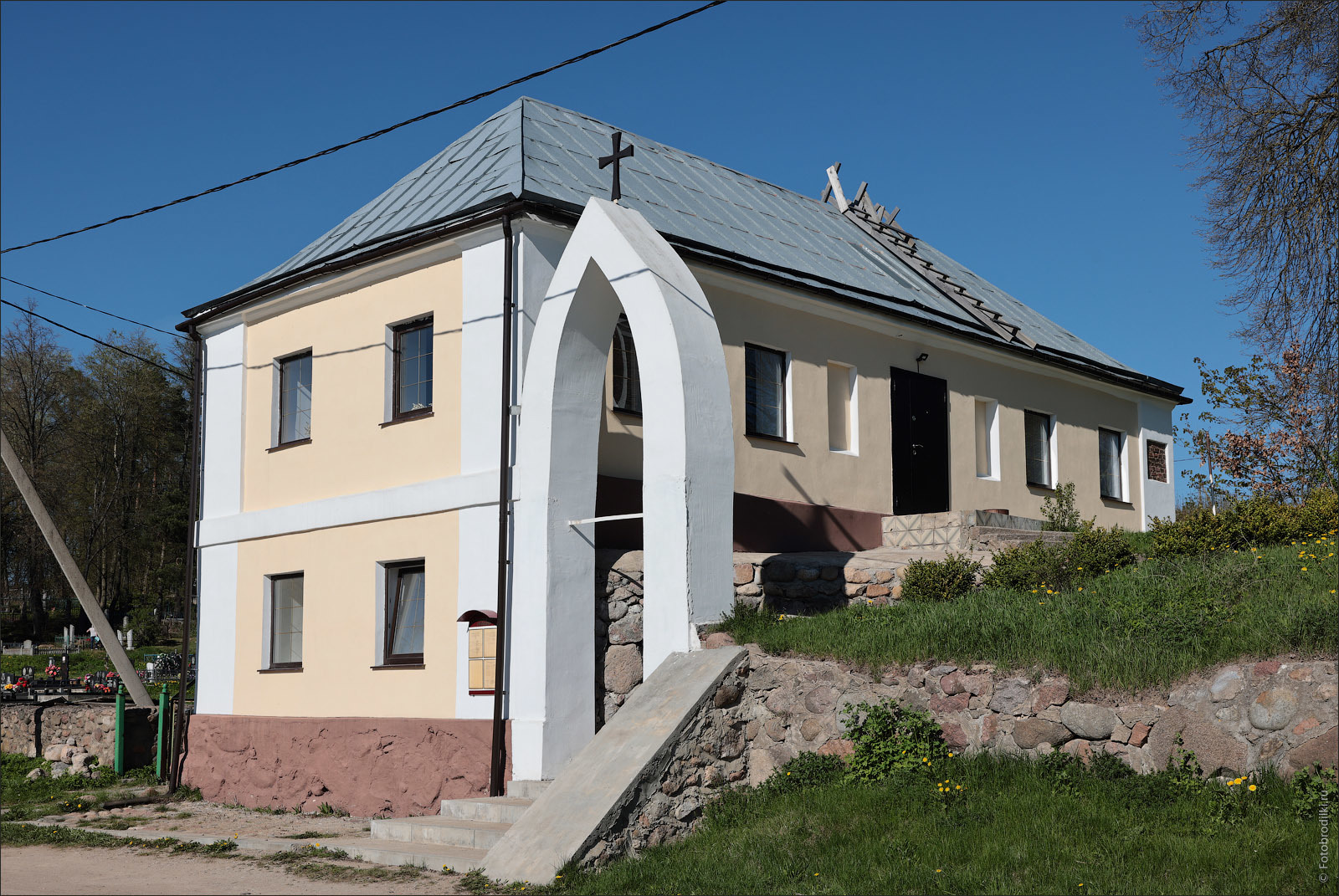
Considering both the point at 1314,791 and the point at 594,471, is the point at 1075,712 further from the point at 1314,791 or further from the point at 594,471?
the point at 594,471

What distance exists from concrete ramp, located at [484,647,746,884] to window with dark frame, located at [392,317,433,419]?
5066 millimetres

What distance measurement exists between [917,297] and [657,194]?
172 inches

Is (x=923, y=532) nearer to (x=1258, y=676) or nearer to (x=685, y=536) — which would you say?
(x=685, y=536)

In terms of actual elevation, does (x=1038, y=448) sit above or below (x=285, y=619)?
above

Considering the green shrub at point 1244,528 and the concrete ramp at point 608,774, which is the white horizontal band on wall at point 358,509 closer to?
the concrete ramp at point 608,774

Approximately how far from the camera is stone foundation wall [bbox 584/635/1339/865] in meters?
7.15

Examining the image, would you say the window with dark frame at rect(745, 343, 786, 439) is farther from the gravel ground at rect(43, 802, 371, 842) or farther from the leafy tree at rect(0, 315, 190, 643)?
the leafy tree at rect(0, 315, 190, 643)

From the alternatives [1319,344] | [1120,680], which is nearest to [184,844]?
[1120,680]

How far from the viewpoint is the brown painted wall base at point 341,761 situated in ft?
38.4

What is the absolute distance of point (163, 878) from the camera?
8.12 meters

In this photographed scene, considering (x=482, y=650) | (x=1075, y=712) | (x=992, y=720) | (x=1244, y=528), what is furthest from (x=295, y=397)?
(x=1244, y=528)

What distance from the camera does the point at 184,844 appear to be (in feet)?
31.5

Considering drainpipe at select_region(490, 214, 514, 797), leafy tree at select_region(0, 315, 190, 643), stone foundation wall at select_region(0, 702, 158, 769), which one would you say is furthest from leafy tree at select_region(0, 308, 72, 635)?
drainpipe at select_region(490, 214, 514, 797)

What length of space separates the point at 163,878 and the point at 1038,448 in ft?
47.0
